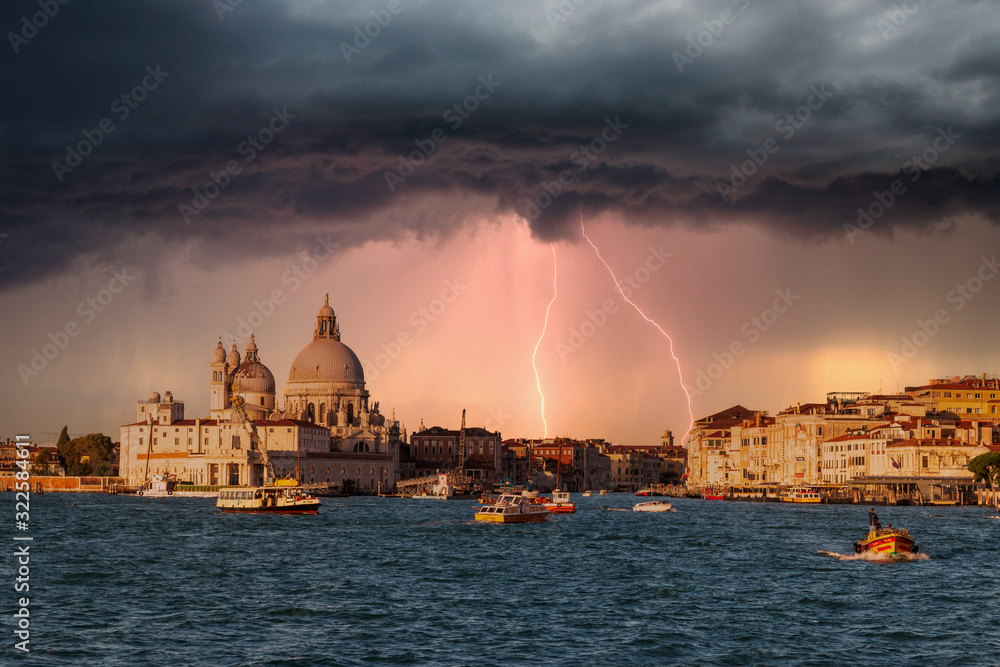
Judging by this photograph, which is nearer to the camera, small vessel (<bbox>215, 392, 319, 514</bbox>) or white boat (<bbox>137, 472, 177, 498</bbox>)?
small vessel (<bbox>215, 392, 319, 514</bbox>)

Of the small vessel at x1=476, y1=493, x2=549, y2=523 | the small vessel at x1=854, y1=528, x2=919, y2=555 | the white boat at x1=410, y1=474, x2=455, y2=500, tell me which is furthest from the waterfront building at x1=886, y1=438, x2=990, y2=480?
the small vessel at x1=854, y1=528, x2=919, y2=555

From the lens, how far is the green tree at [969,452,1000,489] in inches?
4195

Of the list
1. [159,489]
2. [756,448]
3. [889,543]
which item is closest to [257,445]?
[159,489]

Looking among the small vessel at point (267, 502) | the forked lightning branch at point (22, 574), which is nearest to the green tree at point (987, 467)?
the small vessel at point (267, 502)

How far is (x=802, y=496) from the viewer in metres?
132

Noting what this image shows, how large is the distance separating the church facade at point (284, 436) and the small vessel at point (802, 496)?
64719mm

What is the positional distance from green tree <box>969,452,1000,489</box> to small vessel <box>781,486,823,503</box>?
21862mm

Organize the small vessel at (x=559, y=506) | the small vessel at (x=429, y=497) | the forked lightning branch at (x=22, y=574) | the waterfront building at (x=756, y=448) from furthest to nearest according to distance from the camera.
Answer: the waterfront building at (x=756, y=448) → the small vessel at (x=429, y=497) → the small vessel at (x=559, y=506) → the forked lightning branch at (x=22, y=574)

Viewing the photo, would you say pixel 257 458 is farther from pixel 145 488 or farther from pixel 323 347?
pixel 323 347

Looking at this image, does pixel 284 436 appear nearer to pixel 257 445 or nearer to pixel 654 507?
pixel 257 445

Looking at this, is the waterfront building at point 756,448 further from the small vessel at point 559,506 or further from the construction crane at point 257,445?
the construction crane at point 257,445

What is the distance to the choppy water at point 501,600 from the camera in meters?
29.8

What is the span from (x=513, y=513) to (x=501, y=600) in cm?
4469

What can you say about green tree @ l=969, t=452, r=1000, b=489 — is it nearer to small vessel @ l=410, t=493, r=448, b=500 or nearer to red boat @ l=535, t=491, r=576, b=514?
red boat @ l=535, t=491, r=576, b=514
